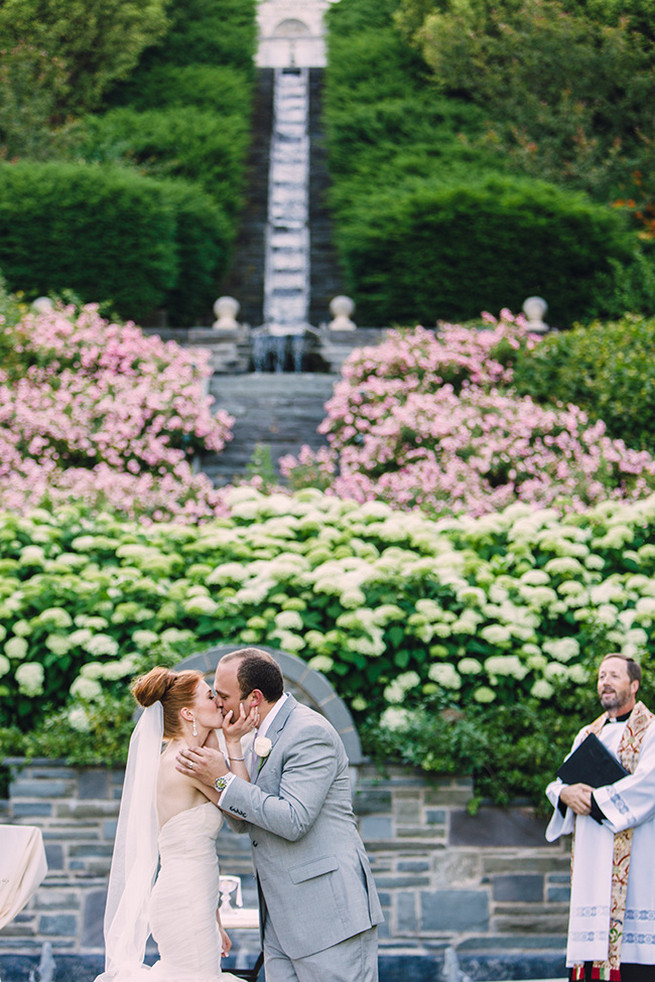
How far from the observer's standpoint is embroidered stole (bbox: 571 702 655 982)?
171 inches

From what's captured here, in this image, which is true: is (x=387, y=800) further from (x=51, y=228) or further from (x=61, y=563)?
(x=51, y=228)

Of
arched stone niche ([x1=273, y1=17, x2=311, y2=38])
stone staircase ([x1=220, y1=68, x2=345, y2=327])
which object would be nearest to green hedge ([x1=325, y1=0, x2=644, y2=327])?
stone staircase ([x1=220, y1=68, x2=345, y2=327])

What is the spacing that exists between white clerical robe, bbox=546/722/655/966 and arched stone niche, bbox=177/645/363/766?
5.26ft

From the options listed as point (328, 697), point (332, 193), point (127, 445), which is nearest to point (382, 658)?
point (328, 697)

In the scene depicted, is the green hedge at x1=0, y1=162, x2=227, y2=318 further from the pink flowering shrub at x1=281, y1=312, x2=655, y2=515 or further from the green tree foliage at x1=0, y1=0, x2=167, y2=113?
the green tree foliage at x1=0, y1=0, x2=167, y2=113

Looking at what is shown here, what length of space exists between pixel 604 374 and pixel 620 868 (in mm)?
6721

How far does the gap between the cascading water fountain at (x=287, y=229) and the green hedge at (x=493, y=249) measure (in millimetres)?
1730

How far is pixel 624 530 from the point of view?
7059mm

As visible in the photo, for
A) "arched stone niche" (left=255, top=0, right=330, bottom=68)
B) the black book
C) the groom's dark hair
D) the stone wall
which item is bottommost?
the stone wall

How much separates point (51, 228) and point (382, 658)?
9.63 meters

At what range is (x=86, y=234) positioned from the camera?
14.1 m

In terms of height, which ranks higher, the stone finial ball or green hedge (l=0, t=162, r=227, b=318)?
green hedge (l=0, t=162, r=227, b=318)

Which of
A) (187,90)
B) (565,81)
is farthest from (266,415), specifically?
(187,90)

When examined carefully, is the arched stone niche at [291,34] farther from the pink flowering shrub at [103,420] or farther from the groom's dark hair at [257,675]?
the groom's dark hair at [257,675]
